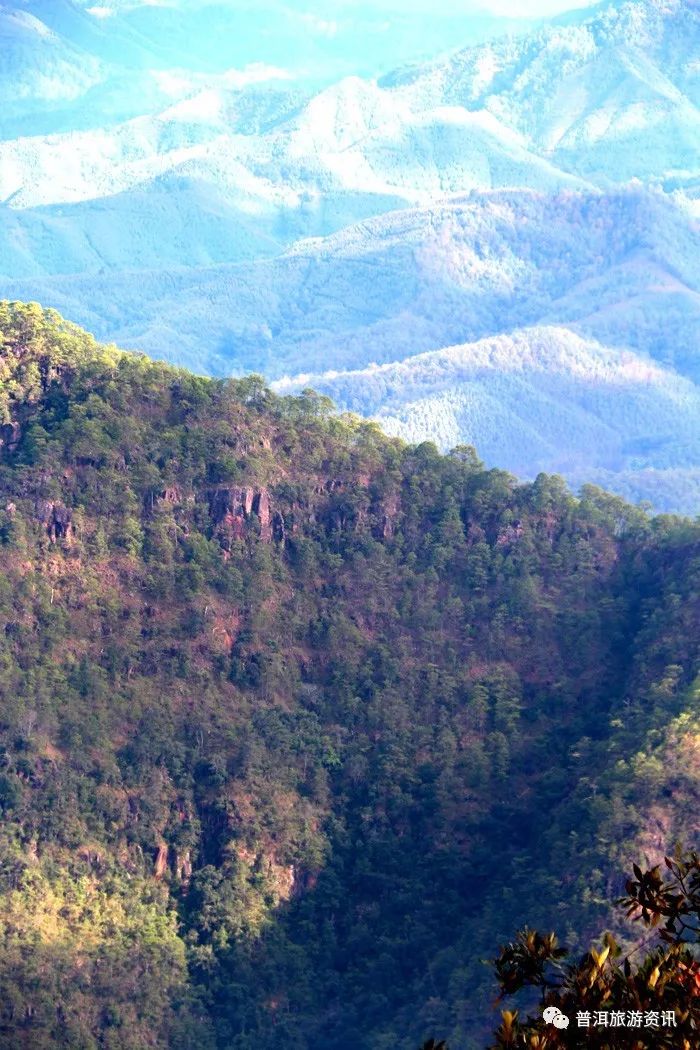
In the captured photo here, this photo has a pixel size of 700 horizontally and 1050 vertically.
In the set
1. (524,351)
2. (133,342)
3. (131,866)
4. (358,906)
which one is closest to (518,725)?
(358,906)

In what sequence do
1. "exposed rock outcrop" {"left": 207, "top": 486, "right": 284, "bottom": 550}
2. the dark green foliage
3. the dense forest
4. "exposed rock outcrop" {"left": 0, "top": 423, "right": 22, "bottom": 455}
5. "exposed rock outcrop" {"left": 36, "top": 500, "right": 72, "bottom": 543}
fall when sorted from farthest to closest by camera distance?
1. "exposed rock outcrop" {"left": 207, "top": 486, "right": 284, "bottom": 550}
2. "exposed rock outcrop" {"left": 0, "top": 423, "right": 22, "bottom": 455}
3. "exposed rock outcrop" {"left": 36, "top": 500, "right": 72, "bottom": 543}
4. the dense forest
5. the dark green foliage

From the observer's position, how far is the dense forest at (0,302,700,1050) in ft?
166

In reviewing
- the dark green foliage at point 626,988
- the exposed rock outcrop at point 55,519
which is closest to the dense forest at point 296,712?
the exposed rock outcrop at point 55,519

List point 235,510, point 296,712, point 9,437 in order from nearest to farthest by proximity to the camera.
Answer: point 296,712 → point 9,437 → point 235,510

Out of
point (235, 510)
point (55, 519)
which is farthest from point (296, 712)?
point (55, 519)

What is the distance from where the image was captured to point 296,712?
58.0m

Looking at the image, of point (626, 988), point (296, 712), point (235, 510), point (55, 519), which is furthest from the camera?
point (235, 510)

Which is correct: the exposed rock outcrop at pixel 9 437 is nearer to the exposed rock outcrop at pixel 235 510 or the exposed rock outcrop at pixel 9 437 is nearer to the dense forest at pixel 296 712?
the dense forest at pixel 296 712

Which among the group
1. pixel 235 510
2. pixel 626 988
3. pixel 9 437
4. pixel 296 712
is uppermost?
pixel 9 437

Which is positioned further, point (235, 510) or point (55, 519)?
point (235, 510)

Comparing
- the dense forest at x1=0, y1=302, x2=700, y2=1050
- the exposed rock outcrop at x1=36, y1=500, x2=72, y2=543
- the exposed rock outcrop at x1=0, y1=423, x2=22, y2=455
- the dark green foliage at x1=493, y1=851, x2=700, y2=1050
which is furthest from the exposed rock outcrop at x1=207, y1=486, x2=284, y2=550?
the dark green foliage at x1=493, y1=851, x2=700, y2=1050

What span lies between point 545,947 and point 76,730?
3198 cm

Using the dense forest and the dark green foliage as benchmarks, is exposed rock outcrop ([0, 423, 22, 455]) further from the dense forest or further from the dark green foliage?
the dark green foliage

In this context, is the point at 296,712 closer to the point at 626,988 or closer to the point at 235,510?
the point at 235,510
